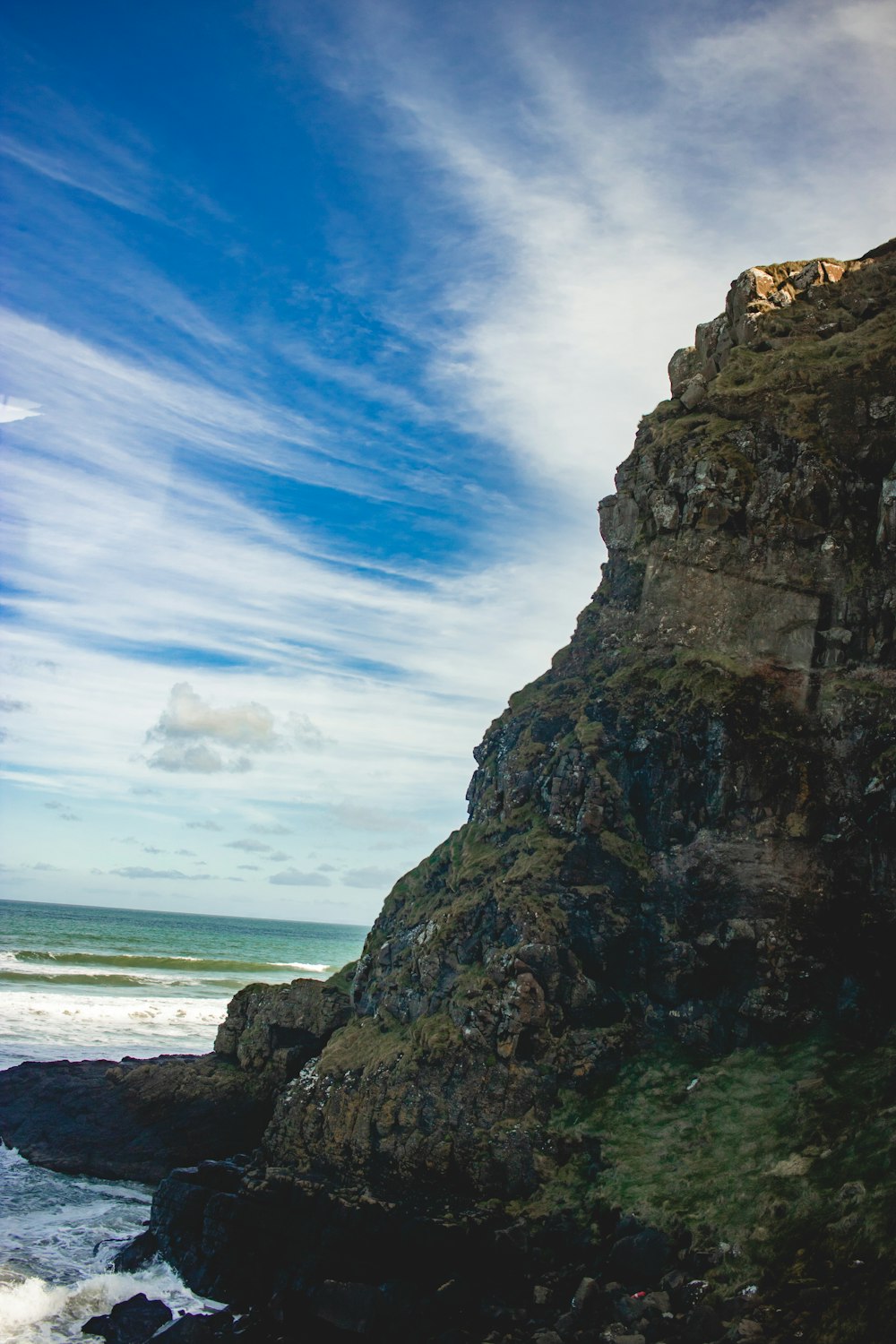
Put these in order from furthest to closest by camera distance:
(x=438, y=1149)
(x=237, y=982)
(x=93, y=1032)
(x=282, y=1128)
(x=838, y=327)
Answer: (x=237, y=982)
(x=93, y=1032)
(x=838, y=327)
(x=282, y=1128)
(x=438, y=1149)

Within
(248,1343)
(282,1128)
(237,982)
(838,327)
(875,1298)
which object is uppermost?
(838,327)

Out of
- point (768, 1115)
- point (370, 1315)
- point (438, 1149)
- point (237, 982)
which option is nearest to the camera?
point (370, 1315)

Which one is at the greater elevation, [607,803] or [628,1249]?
[607,803]

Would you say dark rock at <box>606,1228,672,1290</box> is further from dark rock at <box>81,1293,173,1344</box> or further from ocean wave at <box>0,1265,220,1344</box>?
dark rock at <box>81,1293,173,1344</box>

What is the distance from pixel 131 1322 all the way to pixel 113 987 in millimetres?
45990

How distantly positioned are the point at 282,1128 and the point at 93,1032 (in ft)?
82.4

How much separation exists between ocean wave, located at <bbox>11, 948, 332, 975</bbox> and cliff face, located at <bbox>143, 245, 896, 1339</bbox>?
4956cm

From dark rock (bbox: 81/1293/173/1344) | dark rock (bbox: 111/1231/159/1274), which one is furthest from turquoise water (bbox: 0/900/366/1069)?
dark rock (bbox: 81/1293/173/1344)

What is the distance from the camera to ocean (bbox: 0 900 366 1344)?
18.9 meters

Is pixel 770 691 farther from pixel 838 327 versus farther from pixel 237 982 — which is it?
pixel 237 982

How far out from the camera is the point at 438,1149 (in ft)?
66.1

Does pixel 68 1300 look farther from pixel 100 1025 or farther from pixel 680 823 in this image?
pixel 100 1025

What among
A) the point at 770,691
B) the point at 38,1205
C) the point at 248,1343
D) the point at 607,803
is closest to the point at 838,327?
the point at 770,691

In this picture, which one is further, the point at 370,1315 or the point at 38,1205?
the point at 38,1205
